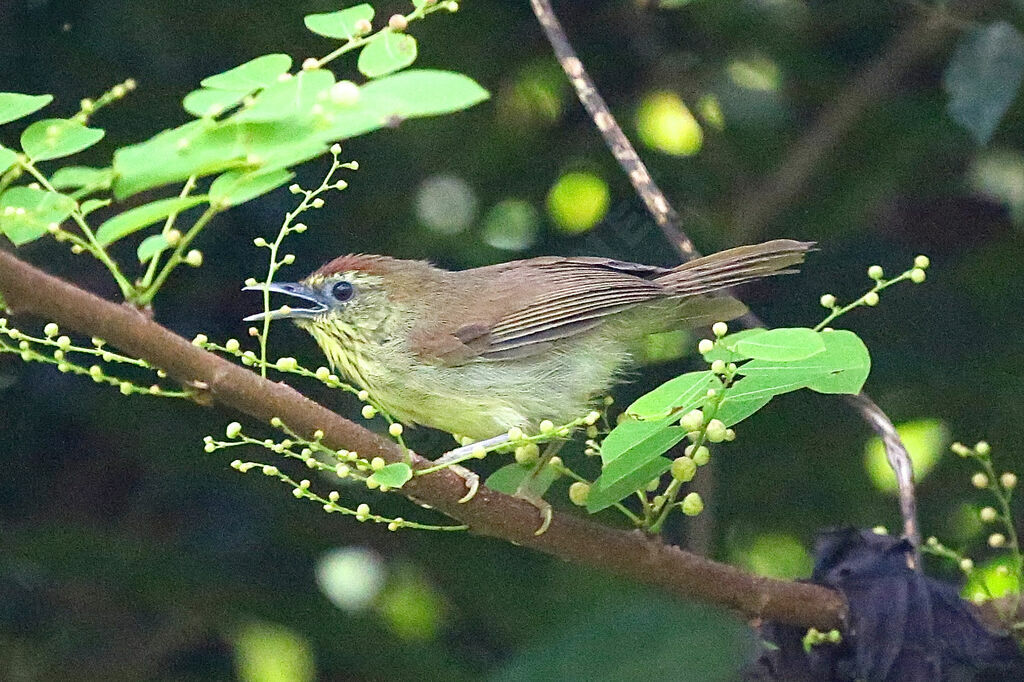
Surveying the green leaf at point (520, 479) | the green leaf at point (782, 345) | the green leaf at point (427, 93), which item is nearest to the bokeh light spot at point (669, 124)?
the green leaf at point (520, 479)

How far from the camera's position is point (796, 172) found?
4.92 meters

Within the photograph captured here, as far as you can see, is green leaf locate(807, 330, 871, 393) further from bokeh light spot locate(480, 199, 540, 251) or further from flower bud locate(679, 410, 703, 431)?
bokeh light spot locate(480, 199, 540, 251)

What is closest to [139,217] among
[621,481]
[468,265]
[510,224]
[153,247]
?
[153,247]

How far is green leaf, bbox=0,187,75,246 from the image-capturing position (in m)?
2.07

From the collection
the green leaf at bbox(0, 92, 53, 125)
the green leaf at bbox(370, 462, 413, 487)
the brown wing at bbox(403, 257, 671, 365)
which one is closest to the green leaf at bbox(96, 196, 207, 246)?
the green leaf at bbox(0, 92, 53, 125)

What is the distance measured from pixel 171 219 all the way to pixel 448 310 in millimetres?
1706

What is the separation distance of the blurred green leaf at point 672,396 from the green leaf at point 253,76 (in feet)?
2.55

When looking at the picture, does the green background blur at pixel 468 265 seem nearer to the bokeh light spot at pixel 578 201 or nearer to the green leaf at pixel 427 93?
the bokeh light spot at pixel 578 201

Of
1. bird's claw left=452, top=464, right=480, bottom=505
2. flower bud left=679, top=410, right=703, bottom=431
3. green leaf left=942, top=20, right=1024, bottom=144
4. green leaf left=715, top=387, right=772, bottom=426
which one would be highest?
flower bud left=679, top=410, right=703, bottom=431

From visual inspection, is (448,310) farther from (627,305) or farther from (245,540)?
(245,540)

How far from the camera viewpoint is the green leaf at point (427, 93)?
1.76 metres

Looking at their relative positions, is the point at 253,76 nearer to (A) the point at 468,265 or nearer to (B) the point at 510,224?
(A) the point at 468,265

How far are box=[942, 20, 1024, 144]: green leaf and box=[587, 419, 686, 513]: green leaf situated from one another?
1.83 metres

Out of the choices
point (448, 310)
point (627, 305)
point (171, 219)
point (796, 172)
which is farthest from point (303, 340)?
point (171, 219)
